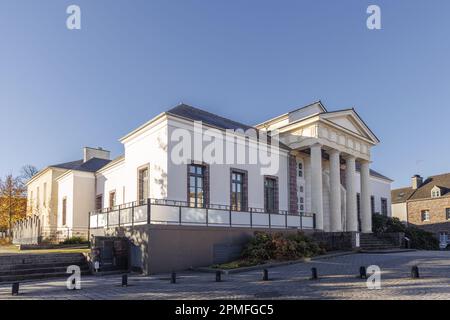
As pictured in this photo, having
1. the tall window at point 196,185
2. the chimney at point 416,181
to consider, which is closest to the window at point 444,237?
the chimney at point 416,181

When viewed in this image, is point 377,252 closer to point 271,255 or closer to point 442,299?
point 271,255

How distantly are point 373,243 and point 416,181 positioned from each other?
87.5 feet

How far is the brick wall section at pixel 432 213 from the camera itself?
4038 cm

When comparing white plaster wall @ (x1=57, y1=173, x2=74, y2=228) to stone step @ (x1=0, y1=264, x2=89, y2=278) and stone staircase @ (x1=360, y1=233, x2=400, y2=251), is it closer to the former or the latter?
stone step @ (x1=0, y1=264, x2=89, y2=278)

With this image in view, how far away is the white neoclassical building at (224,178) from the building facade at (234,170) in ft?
0.16

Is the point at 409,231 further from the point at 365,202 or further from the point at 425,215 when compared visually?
the point at 425,215

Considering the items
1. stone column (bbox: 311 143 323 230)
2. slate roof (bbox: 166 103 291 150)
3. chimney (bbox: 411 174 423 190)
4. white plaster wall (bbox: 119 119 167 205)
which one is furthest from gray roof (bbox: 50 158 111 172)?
chimney (bbox: 411 174 423 190)

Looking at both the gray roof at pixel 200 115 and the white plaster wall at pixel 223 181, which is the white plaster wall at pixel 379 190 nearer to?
the white plaster wall at pixel 223 181

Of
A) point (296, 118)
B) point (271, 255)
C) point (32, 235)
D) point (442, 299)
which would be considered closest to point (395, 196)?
point (296, 118)

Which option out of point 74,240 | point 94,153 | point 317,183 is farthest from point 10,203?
point 317,183

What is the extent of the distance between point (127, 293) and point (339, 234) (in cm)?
1441

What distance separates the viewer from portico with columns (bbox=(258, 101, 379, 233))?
73.2 ft
